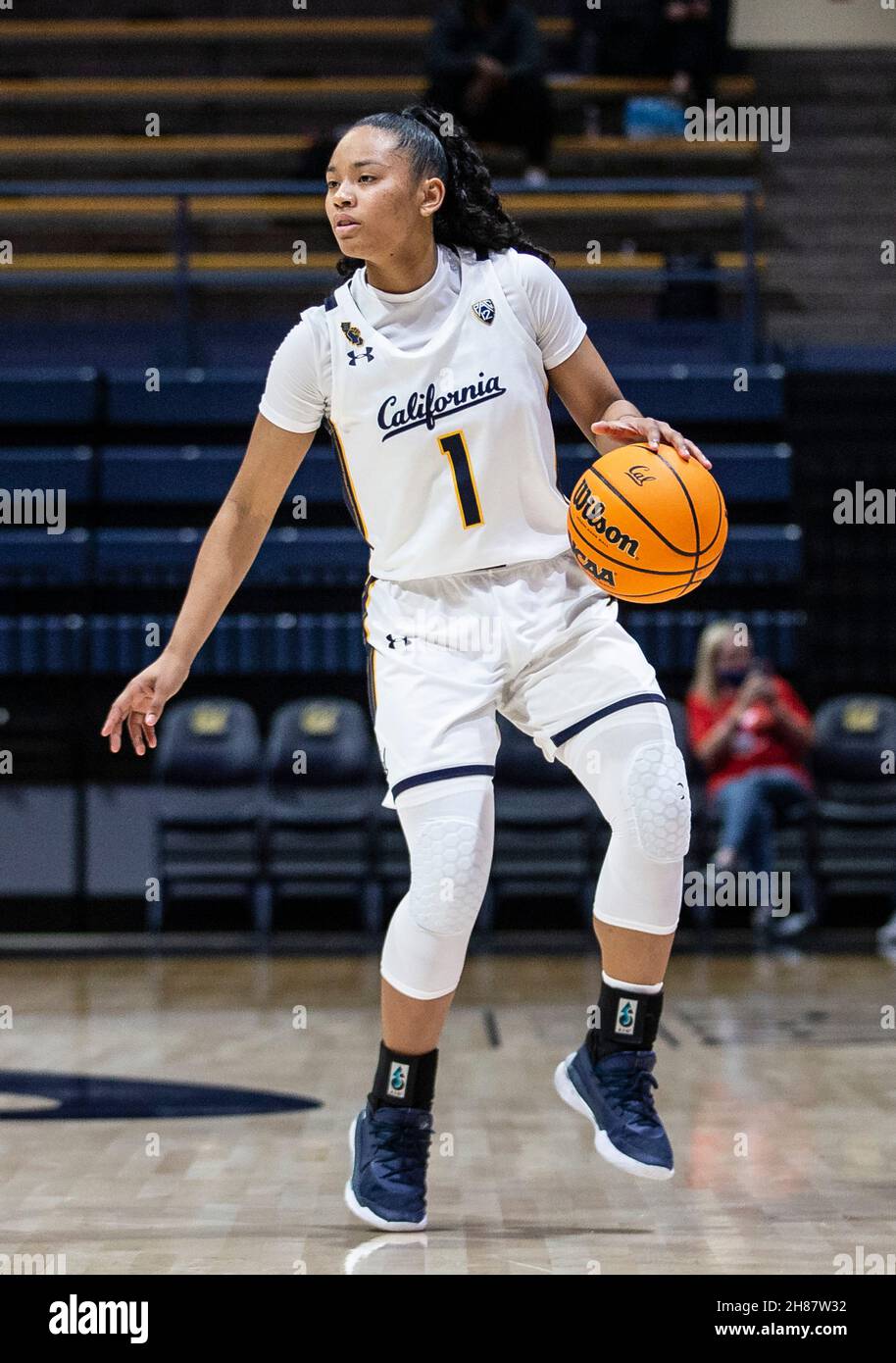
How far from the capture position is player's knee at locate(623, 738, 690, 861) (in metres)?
3.13

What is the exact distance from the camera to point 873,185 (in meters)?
11.2

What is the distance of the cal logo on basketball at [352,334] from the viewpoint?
10.7 feet

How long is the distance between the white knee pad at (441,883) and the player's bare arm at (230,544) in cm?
51

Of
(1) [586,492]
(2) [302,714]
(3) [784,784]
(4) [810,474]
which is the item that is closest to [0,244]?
(2) [302,714]

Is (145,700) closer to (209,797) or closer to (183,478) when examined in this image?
(209,797)

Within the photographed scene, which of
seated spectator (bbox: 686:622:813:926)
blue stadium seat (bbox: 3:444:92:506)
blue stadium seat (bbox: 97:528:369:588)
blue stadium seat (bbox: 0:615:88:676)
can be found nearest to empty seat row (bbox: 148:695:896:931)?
seated spectator (bbox: 686:622:813:926)

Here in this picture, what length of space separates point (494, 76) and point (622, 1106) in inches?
315

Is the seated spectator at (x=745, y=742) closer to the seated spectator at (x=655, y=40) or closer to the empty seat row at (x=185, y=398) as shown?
the empty seat row at (x=185, y=398)

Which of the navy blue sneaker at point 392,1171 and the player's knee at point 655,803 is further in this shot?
the navy blue sneaker at point 392,1171

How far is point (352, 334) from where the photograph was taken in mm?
3273

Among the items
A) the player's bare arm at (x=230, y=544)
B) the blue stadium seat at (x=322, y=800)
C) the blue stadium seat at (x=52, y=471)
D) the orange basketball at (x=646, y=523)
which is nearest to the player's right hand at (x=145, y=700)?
the player's bare arm at (x=230, y=544)

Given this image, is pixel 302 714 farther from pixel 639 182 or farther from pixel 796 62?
pixel 796 62

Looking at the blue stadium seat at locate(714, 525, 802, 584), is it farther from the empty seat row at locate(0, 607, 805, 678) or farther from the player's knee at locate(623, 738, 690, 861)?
the player's knee at locate(623, 738, 690, 861)

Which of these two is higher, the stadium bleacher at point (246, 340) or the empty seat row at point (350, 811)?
the stadium bleacher at point (246, 340)
